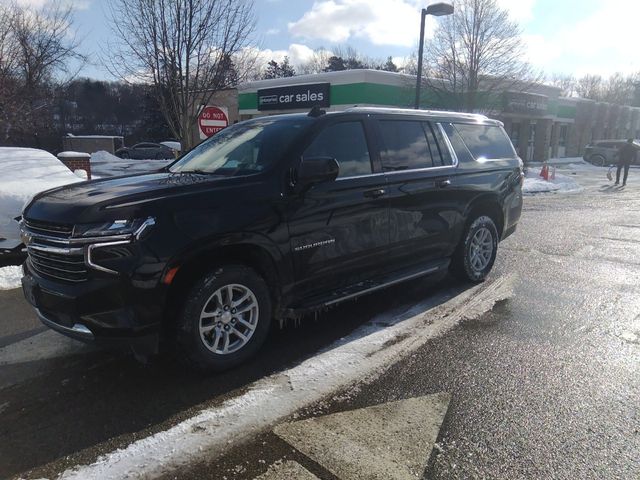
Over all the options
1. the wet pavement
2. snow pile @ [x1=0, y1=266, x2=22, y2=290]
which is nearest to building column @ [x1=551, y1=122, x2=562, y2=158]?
the wet pavement

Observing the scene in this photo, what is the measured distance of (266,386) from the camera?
3420 millimetres

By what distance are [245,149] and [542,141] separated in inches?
1337

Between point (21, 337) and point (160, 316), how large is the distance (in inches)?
77.2

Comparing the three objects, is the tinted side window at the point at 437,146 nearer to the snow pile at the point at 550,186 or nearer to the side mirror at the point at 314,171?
the side mirror at the point at 314,171

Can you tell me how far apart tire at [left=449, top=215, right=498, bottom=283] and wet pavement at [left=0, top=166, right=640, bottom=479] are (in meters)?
0.56

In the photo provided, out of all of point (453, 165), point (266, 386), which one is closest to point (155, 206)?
point (266, 386)

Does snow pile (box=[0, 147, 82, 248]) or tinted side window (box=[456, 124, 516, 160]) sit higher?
tinted side window (box=[456, 124, 516, 160])

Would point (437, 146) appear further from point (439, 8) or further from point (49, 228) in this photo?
point (439, 8)

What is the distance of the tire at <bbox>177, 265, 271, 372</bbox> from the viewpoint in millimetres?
3318

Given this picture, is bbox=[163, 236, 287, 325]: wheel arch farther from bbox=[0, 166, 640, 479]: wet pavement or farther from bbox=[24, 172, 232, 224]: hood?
bbox=[0, 166, 640, 479]: wet pavement

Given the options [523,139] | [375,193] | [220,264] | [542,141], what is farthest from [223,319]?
[542,141]

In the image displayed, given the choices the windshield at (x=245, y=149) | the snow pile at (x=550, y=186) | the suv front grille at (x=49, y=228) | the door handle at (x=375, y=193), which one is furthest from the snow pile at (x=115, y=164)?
the suv front grille at (x=49, y=228)

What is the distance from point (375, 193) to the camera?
438cm

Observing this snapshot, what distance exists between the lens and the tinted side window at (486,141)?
226 inches
